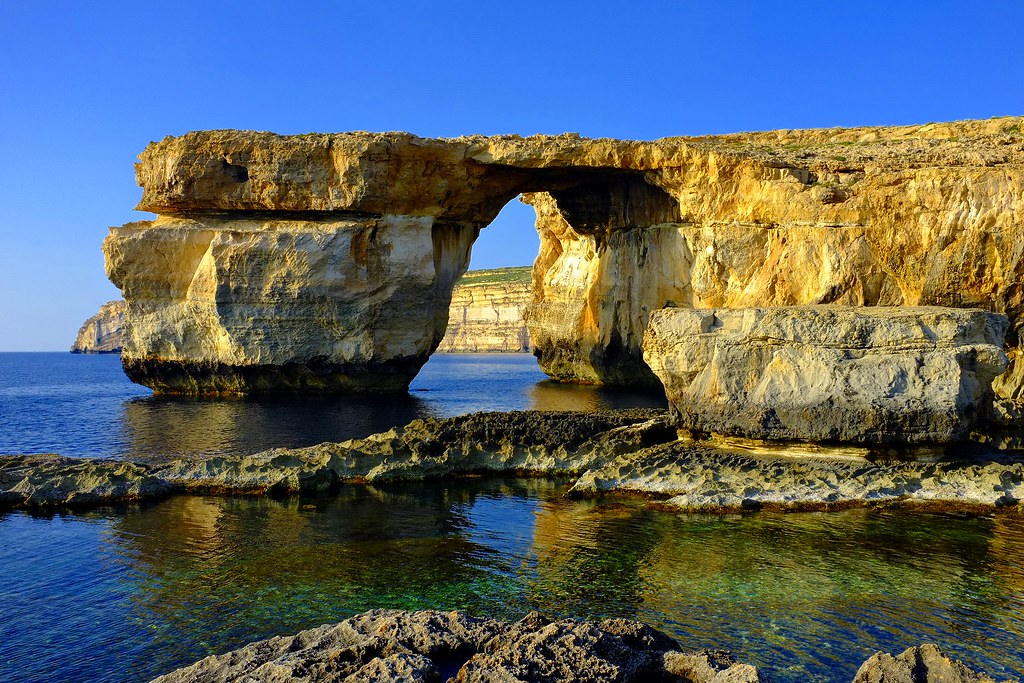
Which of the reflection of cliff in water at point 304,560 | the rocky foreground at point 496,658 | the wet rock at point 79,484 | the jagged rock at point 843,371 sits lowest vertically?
the reflection of cliff in water at point 304,560

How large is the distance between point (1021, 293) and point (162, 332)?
29.5 m

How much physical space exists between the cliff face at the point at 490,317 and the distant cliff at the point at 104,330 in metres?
74.7

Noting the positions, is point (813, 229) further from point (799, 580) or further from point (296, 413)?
point (296, 413)

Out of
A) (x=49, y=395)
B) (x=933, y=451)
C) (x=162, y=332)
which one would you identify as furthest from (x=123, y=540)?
(x=49, y=395)

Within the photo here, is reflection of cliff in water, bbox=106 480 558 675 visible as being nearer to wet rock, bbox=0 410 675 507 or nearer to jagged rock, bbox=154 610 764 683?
wet rock, bbox=0 410 675 507

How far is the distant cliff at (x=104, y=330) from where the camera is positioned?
491 ft

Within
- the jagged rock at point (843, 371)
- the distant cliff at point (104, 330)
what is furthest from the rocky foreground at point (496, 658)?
the distant cliff at point (104, 330)

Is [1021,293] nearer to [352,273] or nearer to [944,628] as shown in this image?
[944,628]

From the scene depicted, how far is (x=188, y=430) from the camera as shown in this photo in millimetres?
23094

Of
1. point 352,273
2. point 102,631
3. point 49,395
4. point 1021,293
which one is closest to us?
point 102,631

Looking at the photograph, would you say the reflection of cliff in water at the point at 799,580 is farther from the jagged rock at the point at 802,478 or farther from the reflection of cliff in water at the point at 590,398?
the reflection of cliff in water at the point at 590,398

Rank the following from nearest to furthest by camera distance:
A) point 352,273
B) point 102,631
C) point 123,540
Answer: point 102,631 → point 123,540 → point 352,273

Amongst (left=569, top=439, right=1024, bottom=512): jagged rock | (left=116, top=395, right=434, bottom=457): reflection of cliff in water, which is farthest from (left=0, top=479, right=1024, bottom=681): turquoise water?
(left=116, top=395, right=434, bottom=457): reflection of cliff in water

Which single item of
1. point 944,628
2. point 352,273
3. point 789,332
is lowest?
point 944,628
